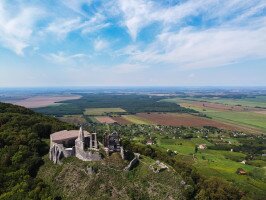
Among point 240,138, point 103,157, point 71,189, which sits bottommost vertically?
point 240,138

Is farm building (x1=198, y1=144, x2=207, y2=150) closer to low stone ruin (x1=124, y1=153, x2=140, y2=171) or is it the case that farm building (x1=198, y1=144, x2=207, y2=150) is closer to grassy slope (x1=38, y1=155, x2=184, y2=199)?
low stone ruin (x1=124, y1=153, x2=140, y2=171)

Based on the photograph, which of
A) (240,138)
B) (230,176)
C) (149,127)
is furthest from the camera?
(149,127)

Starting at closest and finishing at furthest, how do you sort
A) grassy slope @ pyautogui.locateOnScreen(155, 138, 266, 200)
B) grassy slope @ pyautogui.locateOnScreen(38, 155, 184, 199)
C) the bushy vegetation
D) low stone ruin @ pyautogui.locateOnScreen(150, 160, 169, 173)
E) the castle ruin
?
grassy slope @ pyautogui.locateOnScreen(38, 155, 184, 199), the bushy vegetation, low stone ruin @ pyautogui.locateOnScreen(150, 160, 169, 173), the castle ruin, grassy slope @ pyautogui.locateOnScreen(155, 138, 266, 200)

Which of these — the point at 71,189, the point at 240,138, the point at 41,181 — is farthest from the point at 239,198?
the point at 240,138

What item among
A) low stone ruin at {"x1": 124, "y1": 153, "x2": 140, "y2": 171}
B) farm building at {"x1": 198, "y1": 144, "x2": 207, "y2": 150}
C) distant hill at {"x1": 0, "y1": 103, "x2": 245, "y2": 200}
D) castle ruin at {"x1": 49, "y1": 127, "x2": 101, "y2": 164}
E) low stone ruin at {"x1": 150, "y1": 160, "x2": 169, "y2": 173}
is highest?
castle ruin at {"x1": 49, "y1": 127, "x2": 101, "y2": 164}

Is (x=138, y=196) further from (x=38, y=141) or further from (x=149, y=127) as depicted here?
(x=149, y=127)

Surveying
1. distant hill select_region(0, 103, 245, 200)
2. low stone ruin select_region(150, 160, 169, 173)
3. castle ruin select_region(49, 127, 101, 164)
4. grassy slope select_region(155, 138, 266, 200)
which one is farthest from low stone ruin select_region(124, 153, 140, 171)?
grassy slope select_region(155, 138, 266, 200)

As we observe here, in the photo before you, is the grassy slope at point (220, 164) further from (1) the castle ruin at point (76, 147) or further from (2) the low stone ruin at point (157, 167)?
(1) the castle ruin at point (76, 147)
